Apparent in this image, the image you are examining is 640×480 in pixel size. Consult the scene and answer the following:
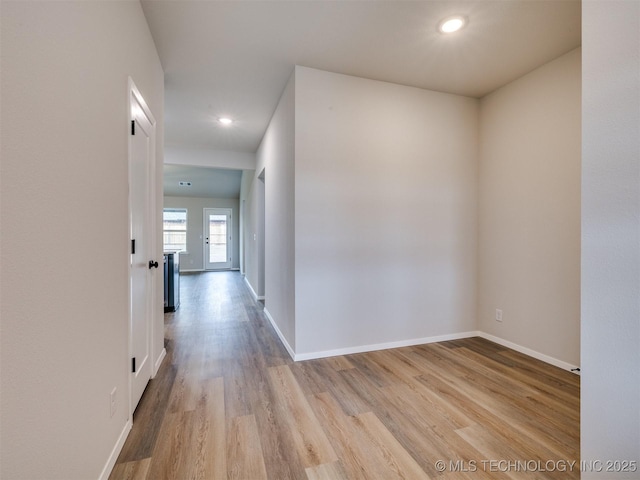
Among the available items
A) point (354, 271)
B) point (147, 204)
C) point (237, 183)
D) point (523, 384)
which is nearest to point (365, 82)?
point (354, 271)

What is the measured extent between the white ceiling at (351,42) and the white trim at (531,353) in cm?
277

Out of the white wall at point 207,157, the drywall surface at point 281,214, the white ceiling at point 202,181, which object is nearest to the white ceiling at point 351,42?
the drywall surface at point 281,214

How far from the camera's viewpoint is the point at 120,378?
1.59 metres

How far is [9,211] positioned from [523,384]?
3155 millimetres

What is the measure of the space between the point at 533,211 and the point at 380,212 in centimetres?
148

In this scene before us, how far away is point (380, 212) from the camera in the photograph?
300 cm

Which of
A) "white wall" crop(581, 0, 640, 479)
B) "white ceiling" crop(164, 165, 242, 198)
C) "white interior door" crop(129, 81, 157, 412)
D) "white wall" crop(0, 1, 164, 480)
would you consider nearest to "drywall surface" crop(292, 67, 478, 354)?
"white interior door" crop(129, 81, 157, 412)

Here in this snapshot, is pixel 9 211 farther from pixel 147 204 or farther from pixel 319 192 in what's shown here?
pixel 319 192

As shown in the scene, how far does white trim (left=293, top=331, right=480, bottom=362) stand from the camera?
2.74 m

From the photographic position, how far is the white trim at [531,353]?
2.53 metres

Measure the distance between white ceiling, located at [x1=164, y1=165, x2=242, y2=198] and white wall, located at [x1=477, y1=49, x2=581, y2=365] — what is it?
5351mm

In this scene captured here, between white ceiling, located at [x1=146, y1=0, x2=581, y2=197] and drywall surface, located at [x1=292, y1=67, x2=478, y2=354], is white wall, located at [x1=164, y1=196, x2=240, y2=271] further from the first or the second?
drywall surface, located at [x1=292, y1=67, x2=478, y2=354]

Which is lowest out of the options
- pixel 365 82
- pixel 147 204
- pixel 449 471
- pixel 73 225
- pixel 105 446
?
pixel 449 471

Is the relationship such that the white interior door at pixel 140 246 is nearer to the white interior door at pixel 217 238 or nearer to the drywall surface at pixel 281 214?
the drywall surface at pixel 281 214
